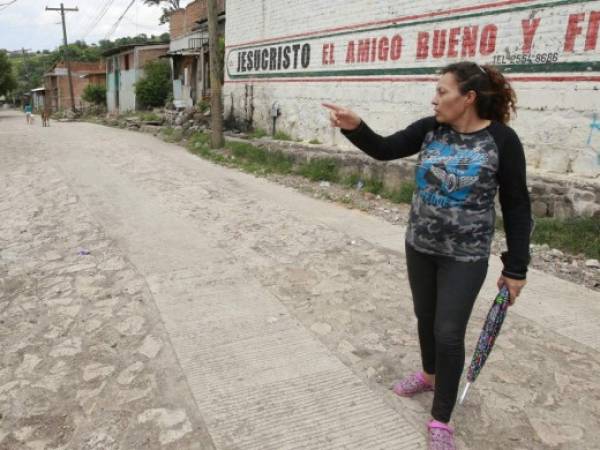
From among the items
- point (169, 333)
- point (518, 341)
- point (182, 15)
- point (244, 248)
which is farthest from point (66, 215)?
point (182, 15)

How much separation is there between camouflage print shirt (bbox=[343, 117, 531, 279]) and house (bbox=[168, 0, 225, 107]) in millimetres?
19691

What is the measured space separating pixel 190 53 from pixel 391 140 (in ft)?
74.5

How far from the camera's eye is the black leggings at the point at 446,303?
230 centimetres

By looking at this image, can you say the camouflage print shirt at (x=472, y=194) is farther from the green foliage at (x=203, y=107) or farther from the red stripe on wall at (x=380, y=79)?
the green foliage at (x=203, y=107)

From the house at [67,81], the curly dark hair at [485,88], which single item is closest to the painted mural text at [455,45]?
the curly dark hair at [485,88]

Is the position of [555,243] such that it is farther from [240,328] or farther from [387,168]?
[240,328]

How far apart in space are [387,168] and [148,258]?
444 cm

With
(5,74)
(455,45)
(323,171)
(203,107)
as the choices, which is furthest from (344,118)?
(5,74)

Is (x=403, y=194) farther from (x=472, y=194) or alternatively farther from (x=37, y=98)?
(x=37, y=98)

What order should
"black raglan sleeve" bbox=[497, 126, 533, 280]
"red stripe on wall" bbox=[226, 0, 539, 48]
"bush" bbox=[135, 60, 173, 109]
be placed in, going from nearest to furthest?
1. "black raglan sleeve" bbox=[497, 126, 533, 280]
2. "red stripe on wall" bbox=[226, 0, 539, 48]
3. "bush" bbox=[135, 60, 173, 109]

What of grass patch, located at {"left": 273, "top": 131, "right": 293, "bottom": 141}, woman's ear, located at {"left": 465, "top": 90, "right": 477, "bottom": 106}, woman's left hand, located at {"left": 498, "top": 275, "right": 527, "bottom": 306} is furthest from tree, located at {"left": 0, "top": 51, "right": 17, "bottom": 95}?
woman's left hand, located at {"left": 498, "top": 275, "right": 527, "bottom": 306}

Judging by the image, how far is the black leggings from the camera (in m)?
2.30

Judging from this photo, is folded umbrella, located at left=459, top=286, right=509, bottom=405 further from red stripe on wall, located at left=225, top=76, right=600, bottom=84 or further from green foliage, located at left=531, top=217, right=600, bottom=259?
red stripe on wall, located at left=225, top=76, right=600, bottom=84

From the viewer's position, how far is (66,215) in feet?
22.7
